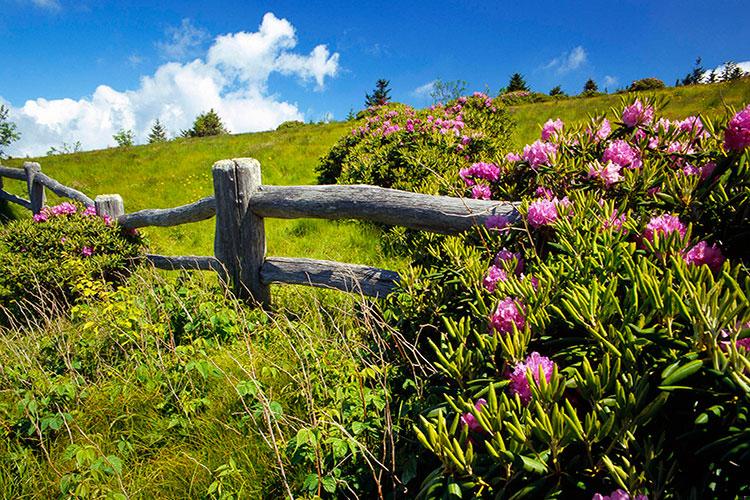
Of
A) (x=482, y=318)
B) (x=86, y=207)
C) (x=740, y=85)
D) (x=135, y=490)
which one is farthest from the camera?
(x=740, y=85)

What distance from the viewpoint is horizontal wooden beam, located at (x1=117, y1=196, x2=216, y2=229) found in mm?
4266

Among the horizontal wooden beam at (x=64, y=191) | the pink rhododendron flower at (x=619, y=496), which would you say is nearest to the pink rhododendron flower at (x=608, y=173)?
the pink rhododendron flower at (x=619, y=496)

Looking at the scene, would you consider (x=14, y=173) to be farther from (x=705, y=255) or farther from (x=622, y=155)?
(x=705, y=255)

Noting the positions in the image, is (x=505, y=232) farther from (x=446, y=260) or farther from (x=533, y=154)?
(x=533, y=154)

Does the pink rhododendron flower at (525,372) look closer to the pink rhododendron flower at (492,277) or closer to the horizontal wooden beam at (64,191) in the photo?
the pink rhododendron flower at (492,277)

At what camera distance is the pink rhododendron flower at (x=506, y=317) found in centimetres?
129

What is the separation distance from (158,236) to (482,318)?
787cm

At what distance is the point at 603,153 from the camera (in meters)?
2.14

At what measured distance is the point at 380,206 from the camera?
3193 mm

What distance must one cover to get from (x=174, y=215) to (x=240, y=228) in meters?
1.38

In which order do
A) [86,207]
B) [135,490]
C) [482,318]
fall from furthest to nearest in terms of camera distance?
[86,207]
[135,490]
[482,318]

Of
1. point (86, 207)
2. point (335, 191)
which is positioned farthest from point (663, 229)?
point (86, 207)


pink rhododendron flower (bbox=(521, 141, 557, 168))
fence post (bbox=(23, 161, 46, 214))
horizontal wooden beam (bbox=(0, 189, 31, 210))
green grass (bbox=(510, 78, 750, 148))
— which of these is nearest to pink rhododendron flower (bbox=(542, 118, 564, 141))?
pink rhododendron flower (bbox=(521, 141, 557, 168))

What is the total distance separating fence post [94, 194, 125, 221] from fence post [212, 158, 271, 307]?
2630 mm
